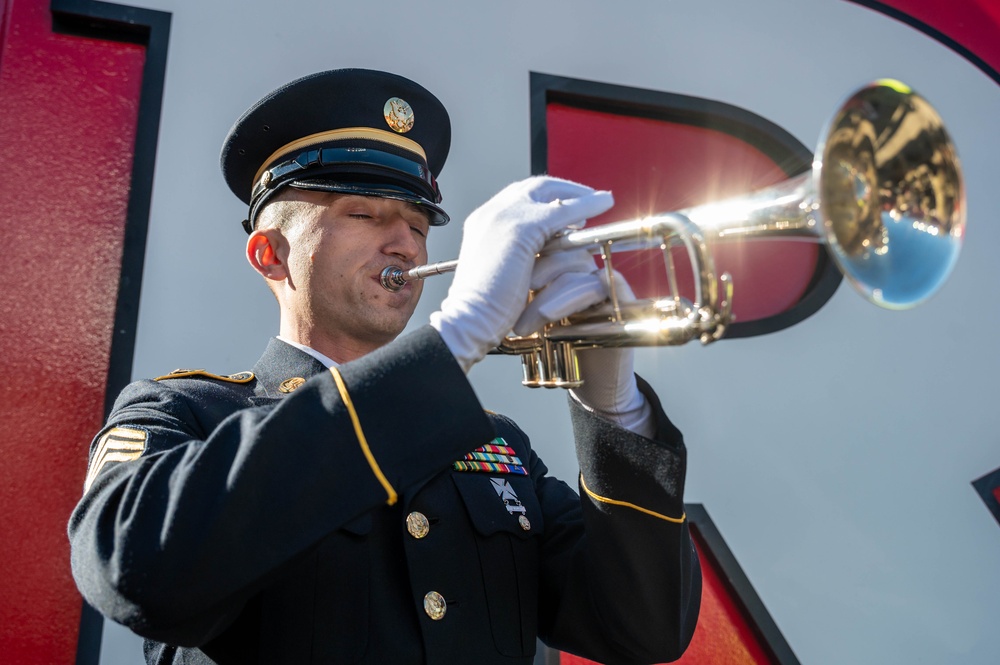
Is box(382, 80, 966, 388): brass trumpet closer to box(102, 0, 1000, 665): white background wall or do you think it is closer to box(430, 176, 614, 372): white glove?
box(430, 176, 614, 372): white glove

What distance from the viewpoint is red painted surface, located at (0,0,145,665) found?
2045 mm

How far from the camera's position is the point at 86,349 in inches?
87.7

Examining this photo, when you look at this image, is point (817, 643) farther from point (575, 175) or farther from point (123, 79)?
point (123, 79)

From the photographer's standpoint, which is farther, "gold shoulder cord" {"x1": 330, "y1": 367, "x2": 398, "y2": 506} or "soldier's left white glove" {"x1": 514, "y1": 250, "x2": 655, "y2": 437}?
"soldier's left white glove" {"x1": 514, "y1": 250, "x2": 655, "y2": 437}

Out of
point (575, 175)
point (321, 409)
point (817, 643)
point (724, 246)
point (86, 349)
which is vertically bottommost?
point (817, 643)

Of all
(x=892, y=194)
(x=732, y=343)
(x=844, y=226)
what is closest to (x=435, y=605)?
(x=844, y=226)

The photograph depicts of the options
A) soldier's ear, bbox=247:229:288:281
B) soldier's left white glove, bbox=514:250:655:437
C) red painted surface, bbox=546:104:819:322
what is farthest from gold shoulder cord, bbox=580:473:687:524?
red painted surface, bbox=546:104:819:322

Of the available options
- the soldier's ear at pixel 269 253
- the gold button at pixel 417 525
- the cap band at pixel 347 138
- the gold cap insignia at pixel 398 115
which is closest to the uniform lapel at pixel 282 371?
the soldier's ear at pixel 269 253

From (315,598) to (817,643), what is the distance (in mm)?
1737

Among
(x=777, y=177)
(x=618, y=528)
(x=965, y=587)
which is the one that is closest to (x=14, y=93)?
(x=618, y=528)

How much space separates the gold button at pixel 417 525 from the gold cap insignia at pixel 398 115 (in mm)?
885

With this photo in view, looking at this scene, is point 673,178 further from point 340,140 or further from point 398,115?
point 340,140

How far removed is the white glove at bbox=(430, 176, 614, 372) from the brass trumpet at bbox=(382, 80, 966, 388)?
5 centimetres

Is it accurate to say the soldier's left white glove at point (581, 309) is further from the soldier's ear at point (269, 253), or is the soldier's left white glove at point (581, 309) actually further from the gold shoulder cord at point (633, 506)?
the soldier's ear at point (269, 253)
